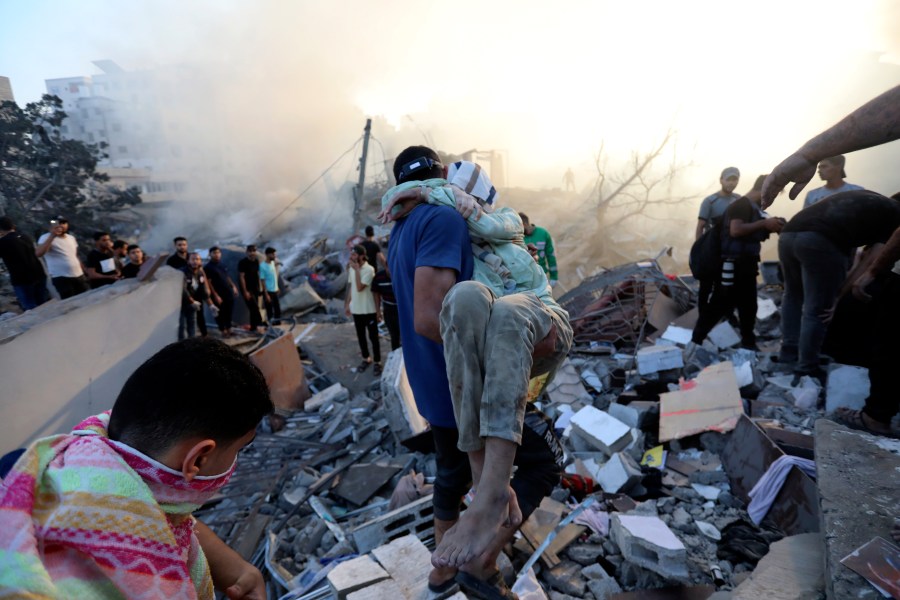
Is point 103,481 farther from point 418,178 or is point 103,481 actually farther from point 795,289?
point 795,289

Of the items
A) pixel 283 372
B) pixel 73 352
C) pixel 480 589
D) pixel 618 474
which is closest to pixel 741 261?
pixel 618 474

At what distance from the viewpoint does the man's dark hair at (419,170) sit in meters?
2.21

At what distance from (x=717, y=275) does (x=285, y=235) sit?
29.7 meters

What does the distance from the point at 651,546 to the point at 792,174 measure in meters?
1.95

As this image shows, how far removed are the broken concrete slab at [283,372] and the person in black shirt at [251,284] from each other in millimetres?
4049

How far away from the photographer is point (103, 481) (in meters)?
1.03

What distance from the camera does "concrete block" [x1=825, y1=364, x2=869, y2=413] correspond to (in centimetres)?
378

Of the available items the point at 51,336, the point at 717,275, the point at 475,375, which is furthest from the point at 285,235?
the point at 475,375

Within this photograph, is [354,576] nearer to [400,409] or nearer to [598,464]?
[598,464]

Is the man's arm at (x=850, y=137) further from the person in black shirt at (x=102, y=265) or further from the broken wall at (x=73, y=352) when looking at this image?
the person in black shirt at (x=102, y=265)

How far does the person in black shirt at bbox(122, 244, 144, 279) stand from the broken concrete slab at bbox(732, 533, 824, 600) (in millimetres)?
8647

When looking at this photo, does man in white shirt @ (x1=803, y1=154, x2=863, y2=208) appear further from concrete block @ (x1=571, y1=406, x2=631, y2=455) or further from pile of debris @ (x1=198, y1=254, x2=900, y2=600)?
concrete block @ (x1=571, y1=406, x2=631, y2=455)

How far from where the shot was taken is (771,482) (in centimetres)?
272

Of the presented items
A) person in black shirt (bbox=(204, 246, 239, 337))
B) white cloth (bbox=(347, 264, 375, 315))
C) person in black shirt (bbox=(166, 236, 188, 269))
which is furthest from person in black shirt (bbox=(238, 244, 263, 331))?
white cloth (bbox=(347, 264, 375, 315))
